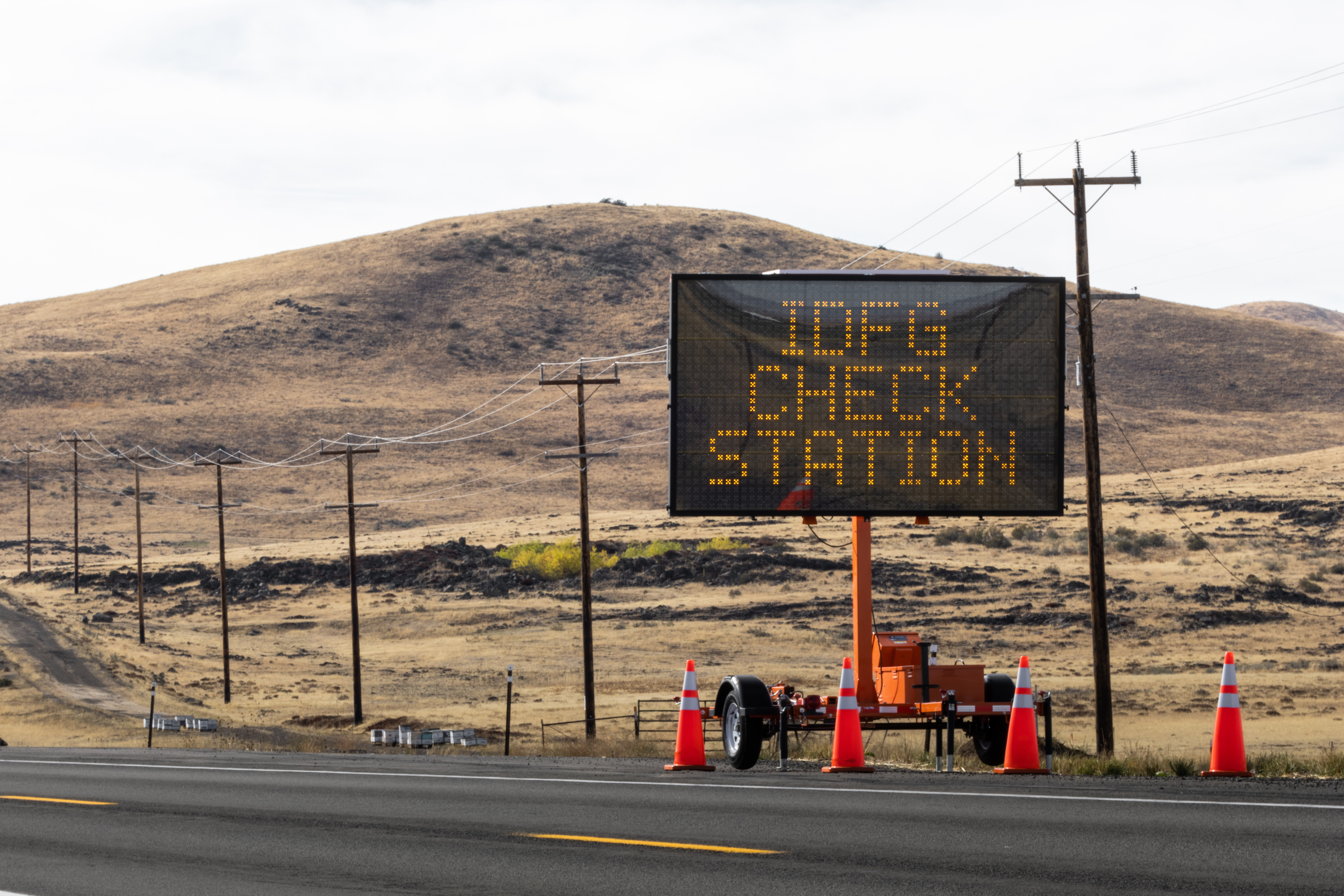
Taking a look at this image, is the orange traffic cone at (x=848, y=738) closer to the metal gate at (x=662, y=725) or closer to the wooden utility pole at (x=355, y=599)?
the metal gate at (x=662, y=725)

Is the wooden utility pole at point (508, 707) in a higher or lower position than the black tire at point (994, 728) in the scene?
lower

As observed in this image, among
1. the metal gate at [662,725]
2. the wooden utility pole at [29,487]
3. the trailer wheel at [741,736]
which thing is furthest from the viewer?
the wooden utility pole at [29,487]

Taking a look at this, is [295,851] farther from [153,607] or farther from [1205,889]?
[153,607]

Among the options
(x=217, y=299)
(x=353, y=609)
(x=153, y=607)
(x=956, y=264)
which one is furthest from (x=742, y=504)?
(x=956, y=264)

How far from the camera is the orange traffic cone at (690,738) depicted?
535 inches

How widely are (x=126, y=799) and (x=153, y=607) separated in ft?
171

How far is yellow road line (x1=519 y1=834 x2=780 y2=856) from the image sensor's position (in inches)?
324

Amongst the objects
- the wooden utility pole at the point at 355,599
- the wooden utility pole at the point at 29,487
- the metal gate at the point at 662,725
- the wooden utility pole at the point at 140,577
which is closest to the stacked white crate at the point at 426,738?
the metal gate at the point at 662,725

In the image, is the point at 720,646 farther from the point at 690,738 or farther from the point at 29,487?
the point at 29,487

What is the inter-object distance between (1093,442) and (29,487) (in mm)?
63124

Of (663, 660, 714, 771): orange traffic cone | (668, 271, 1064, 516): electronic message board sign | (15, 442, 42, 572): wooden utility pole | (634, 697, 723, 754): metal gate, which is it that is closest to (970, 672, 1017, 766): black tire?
(668, 271, 1064, 516): electronic message board sign

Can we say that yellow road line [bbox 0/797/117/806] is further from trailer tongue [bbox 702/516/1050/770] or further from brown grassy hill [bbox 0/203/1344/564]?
brown grassy hill [bbox 0/203/1344/564]

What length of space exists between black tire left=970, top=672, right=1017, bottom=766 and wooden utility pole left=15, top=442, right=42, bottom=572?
187 feet

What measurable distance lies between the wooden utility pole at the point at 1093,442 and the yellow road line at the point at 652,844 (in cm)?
1455
